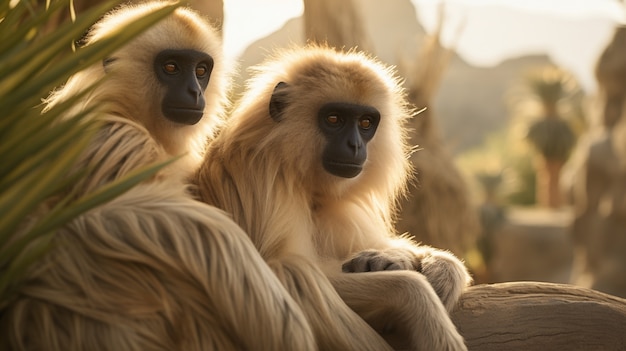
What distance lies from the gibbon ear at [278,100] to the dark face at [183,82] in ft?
1.33

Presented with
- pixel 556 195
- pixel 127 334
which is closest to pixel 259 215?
pixel 127 334

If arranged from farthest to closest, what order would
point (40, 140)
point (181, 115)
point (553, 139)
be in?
point (553, 139) → point (181, 115) → point (40, 140)

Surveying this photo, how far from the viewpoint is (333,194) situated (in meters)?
4.63

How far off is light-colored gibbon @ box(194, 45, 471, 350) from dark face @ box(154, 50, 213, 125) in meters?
0.24

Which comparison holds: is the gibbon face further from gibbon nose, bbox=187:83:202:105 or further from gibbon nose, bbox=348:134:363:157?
gibbon nose, bbox=187:83:202:105

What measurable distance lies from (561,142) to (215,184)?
112ft

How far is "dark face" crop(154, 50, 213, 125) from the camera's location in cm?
470

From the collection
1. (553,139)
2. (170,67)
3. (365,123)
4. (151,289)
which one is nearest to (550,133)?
(553,139)

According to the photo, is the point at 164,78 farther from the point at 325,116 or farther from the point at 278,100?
the point at 325,116

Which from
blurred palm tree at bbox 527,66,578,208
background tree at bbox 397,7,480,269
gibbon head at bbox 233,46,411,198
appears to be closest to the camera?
gibbon head at bbox 233,46,411,198

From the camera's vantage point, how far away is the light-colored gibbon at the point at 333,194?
3.77m

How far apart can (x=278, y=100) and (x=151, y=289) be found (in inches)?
69.0

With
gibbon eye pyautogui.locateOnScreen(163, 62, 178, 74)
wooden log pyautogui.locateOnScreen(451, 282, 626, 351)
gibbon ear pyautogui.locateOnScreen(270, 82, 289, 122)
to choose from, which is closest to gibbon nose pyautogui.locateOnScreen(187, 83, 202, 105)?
gibbon eye pyautogui.locateOnScreen(163, 62, 178, 74)

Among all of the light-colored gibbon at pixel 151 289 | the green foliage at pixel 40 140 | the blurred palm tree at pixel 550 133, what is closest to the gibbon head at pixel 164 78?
the light-colored gibbon at pixel 151 289
